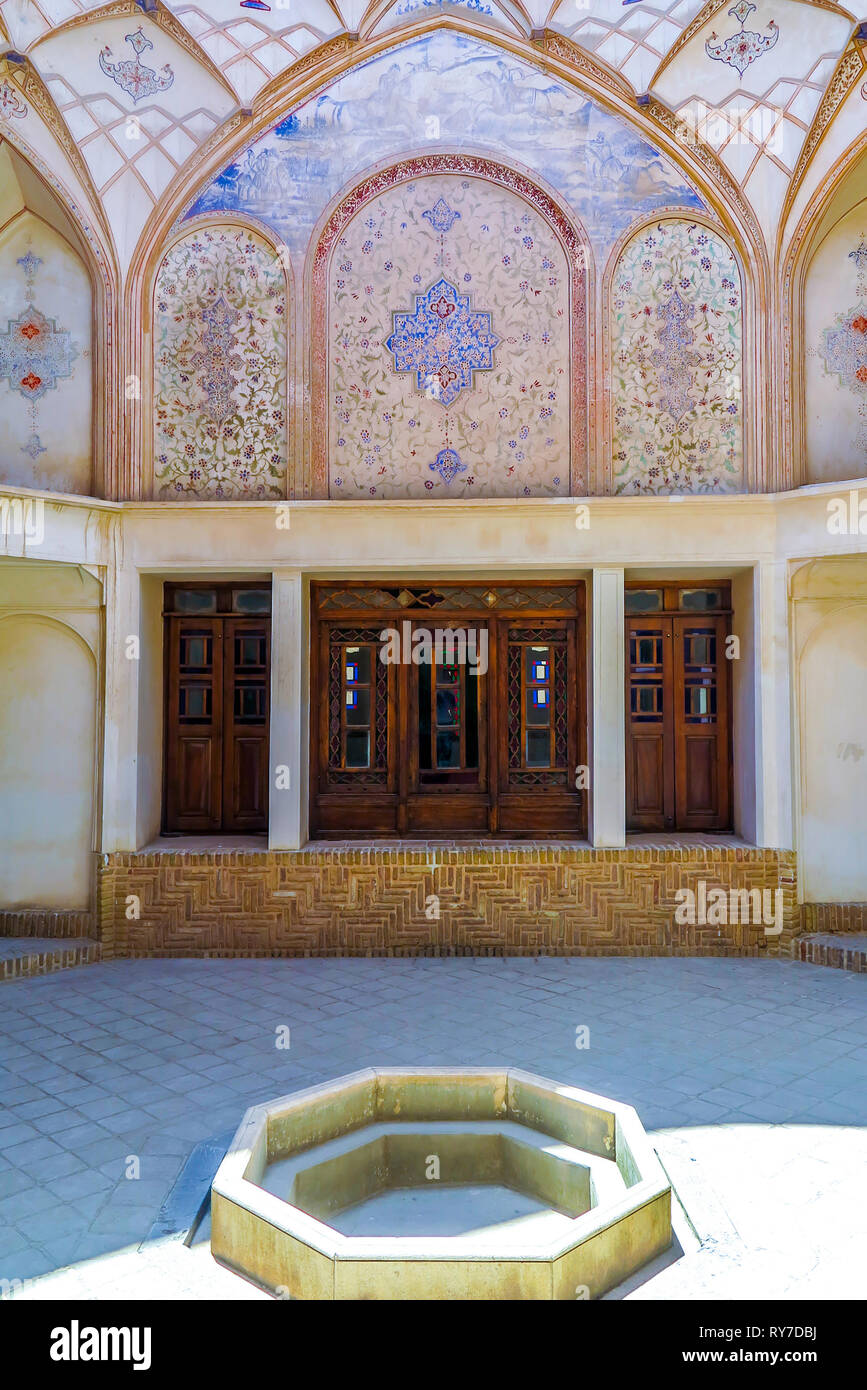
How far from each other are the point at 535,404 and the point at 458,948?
380 cm

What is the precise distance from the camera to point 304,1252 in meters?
2.41

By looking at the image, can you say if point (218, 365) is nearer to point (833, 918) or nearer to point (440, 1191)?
point (440, 1191)

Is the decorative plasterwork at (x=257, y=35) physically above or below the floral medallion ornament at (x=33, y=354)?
above

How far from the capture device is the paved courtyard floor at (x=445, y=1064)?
2770 millimetres

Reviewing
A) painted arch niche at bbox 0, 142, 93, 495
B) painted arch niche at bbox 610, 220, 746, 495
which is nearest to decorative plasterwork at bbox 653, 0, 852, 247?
painted arch niche at bbox 610, 220, 746, 495

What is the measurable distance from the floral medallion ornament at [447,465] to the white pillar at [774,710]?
216 centimetres

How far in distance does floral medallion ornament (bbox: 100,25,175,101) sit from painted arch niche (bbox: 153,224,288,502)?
2.94 ft

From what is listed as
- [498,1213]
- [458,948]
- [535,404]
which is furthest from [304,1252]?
[535,404]

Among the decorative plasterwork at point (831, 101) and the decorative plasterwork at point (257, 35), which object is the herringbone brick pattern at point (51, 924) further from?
the decorative plasterwork at point (831, 101)

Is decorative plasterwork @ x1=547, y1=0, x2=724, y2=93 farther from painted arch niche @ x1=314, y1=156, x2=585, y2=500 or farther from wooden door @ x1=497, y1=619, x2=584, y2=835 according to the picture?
wooden door @ x1=497, y1=619, x2=584, y2=835

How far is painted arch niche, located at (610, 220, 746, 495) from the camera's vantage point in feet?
21.4

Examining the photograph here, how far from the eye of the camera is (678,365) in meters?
6.54

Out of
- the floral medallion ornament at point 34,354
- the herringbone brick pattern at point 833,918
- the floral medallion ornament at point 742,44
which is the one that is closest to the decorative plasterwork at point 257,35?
the floral medallion ornament at point 34,354
